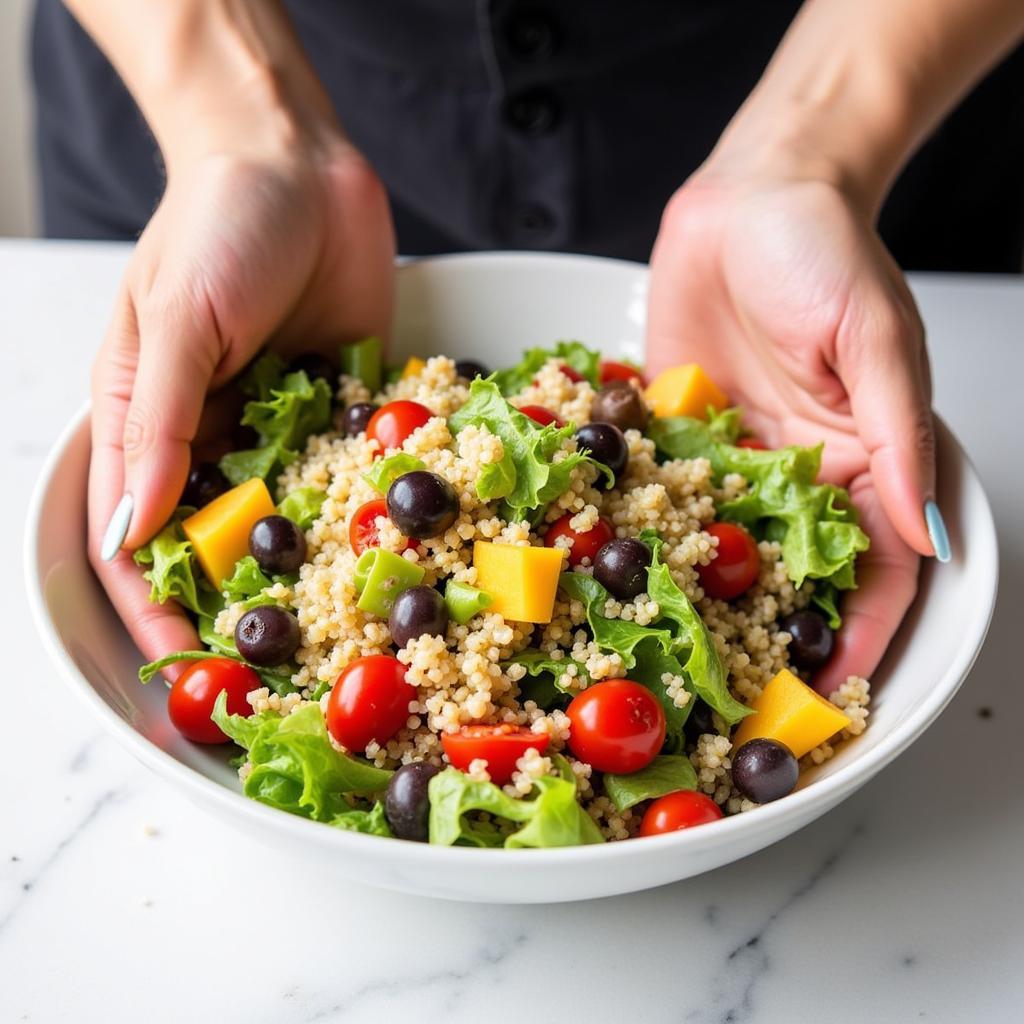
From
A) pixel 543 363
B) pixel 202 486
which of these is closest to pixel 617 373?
pixel 543 363

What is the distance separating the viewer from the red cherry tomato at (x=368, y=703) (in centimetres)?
148

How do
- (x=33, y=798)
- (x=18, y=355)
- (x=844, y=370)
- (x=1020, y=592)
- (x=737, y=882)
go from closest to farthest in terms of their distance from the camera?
(x=737, y=882) < (x=33, y=798) < (x=844, y=370) < (x=1020, y=592) < (x=18, y=355)

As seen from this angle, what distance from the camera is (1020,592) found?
2045 millimetres

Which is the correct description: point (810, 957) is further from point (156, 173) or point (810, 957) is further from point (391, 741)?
point (156, 173)

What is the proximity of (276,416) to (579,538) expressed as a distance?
2.03ft

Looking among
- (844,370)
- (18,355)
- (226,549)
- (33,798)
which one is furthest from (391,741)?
(18,355)

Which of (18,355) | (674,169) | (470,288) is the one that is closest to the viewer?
(470,288)

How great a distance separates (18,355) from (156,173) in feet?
1.93

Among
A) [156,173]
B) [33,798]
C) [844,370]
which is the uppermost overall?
[844,370]

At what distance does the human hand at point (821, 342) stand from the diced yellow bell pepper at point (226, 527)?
85 centimetres

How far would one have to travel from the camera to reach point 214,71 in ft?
7.40

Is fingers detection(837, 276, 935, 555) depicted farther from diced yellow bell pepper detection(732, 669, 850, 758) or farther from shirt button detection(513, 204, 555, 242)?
shirt button detection(513, 204, 555, 242)

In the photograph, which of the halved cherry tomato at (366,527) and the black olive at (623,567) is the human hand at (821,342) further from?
the halved cherry tomato at (366,527)

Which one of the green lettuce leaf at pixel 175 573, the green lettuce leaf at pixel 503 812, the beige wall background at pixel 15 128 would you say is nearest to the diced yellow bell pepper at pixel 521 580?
the green lettuce leaf at pixel 503 812
